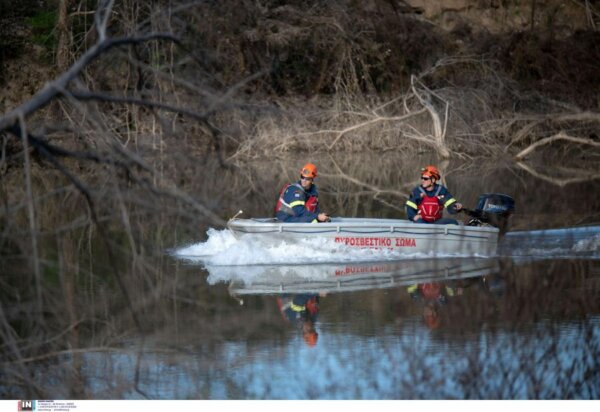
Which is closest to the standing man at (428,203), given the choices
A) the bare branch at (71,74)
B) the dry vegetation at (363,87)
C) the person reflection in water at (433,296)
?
the person reflection in water at (433,296)

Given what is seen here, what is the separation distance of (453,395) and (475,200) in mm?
13251

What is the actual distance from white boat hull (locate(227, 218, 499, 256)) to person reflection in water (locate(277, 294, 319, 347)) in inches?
84.9

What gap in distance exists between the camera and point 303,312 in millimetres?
11844

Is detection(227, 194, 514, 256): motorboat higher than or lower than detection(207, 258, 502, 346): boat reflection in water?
higher

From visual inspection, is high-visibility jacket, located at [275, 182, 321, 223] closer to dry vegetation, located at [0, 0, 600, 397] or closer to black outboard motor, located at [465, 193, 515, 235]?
black outboard motor, located at [465, 193, 515, 235]

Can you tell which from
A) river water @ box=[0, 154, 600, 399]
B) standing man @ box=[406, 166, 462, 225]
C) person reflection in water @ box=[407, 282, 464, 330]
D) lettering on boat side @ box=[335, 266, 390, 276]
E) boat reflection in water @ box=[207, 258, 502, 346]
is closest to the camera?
river water @ box=[0, 154, 600, 399]

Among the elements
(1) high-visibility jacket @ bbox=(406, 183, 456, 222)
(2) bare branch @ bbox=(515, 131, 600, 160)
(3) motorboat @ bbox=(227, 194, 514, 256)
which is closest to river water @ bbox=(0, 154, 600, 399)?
(3) motorboat @ bbox=(227, 194, 514, 256)

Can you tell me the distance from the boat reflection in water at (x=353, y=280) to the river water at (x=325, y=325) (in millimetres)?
33

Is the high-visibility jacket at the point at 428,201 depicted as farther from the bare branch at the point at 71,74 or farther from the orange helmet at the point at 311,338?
the bare branch at the point at 71,74

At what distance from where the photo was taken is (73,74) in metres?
6.63

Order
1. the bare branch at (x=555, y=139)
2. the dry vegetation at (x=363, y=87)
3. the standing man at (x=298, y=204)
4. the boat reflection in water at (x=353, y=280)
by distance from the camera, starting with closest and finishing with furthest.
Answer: the boat reflection in water at (x=353, y=280) → the standing man at (x=298, y=204) → the dry vegetation at (x=363, y=87) → the bare branch at (x=555, y=139)

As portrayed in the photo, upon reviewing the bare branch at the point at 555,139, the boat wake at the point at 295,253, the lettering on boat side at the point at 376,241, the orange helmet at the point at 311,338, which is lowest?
the orange helmet at the point at 311,338

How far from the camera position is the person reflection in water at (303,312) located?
1070 cm

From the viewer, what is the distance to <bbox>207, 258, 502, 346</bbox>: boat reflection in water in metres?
12.3
